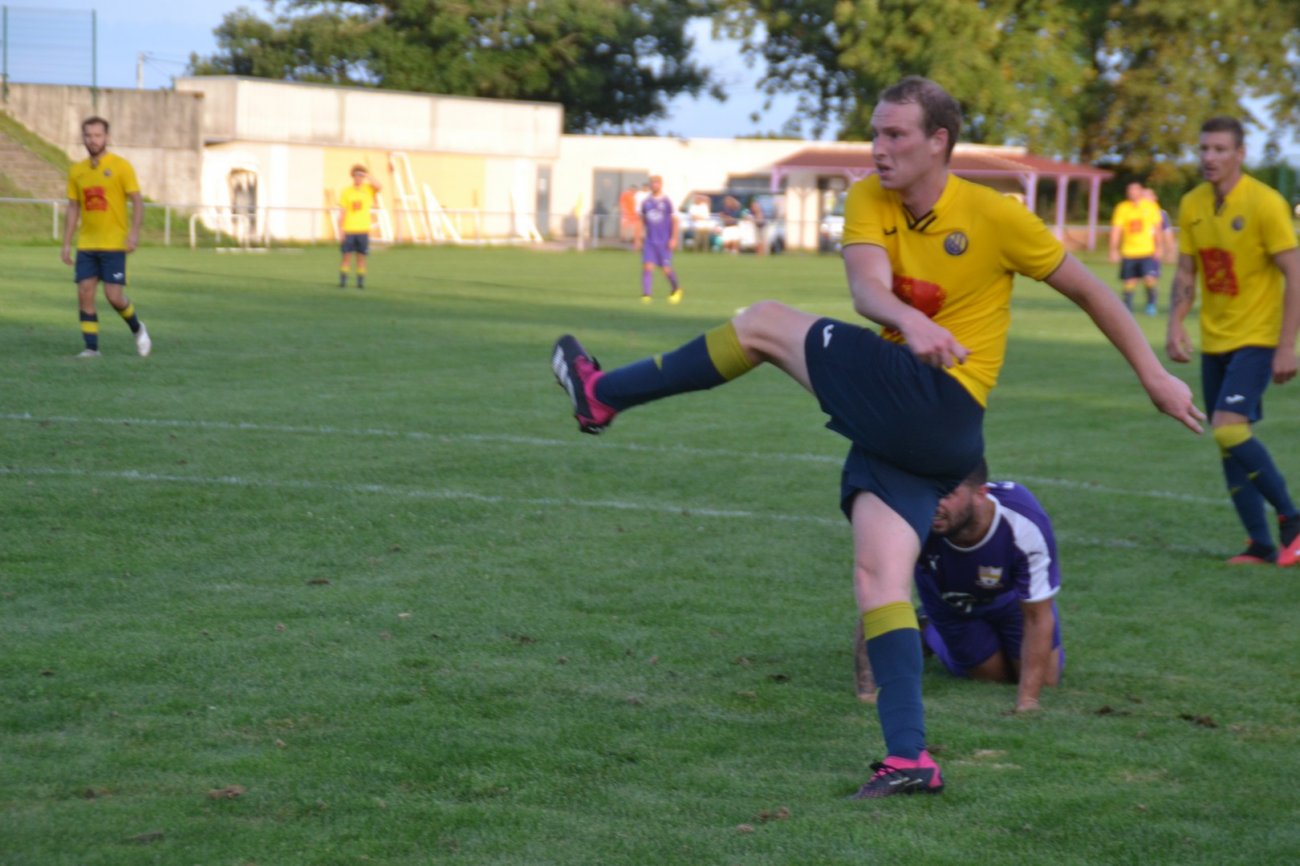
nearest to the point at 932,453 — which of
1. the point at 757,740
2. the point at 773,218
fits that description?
the point at 757,740

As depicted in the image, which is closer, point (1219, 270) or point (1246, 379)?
point (1246, 379)

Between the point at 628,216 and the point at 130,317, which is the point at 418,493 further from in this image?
the point at 628,216

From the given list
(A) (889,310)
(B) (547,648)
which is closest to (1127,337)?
(A) (889,310)

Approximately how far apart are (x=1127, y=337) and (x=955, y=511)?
0.90 meters

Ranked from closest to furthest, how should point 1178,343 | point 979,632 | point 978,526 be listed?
1. point 978,526
2. point 979,632
3. point 1178,343

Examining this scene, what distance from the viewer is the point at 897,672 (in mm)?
4387

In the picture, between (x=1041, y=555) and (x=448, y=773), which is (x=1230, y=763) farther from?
(x=448, y=773)

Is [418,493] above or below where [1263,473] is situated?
below

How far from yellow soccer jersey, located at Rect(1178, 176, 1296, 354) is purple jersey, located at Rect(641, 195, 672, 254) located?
1765cm

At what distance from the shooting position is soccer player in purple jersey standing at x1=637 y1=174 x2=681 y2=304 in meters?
25.2

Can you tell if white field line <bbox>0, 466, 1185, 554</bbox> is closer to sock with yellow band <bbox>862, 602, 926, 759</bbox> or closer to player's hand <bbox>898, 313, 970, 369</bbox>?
sock with yellow band <bbox>862, 602, 926, 759</bbox>

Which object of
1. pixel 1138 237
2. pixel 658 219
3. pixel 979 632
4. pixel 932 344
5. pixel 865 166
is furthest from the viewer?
pixel 865 166

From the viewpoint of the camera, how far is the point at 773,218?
173 feet

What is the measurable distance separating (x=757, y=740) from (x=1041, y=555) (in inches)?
46.3
